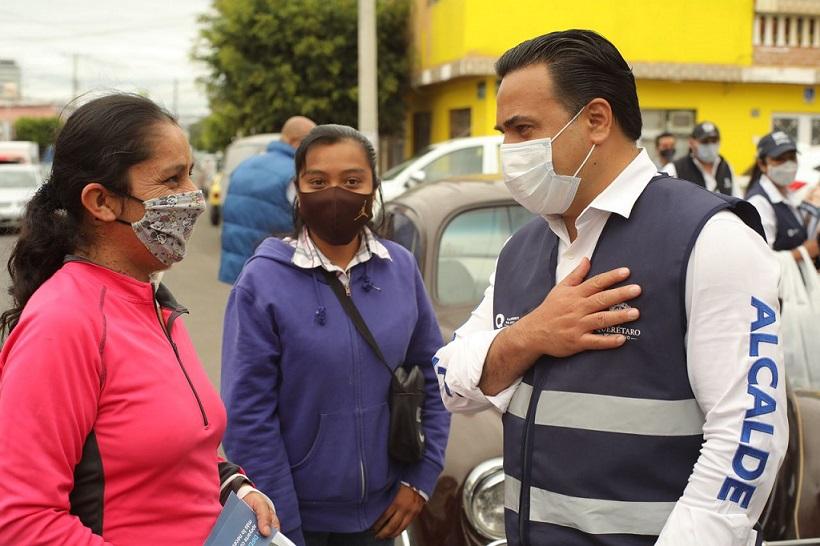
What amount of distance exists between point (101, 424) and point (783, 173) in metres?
5.80

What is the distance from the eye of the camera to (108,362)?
1.78 m

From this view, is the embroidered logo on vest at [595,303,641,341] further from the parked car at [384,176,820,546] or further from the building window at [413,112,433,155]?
the building window at [413,112,433,155]

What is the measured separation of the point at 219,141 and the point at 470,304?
2098 centimetres

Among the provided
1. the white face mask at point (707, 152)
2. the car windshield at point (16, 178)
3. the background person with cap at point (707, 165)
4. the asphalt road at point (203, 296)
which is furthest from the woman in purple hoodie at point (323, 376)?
the car windshield at point (16, 178)

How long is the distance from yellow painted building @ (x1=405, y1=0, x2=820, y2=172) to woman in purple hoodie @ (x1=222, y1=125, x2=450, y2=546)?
1517cm

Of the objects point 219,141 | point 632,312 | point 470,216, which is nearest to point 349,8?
point 219,141

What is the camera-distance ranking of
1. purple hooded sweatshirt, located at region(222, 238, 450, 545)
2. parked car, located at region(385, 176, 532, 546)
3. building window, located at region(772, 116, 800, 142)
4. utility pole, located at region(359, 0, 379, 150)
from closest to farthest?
purple hooded sweatshirt, located at region(222, 238, 450, 545), parked car, located at region(385, 176, 532, 546), utility pole, located at region(359, 0, 379, 150), building window, located at region(772, 116, 800, 142)

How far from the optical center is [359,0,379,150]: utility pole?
43.2ft

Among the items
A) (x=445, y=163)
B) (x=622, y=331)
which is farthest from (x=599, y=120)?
(x=445, y=163)

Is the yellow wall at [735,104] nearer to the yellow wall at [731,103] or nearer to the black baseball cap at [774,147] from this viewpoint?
the yellow wall at [731,103]

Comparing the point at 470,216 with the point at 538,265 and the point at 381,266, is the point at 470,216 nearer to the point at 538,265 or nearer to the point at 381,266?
the point at 381,266

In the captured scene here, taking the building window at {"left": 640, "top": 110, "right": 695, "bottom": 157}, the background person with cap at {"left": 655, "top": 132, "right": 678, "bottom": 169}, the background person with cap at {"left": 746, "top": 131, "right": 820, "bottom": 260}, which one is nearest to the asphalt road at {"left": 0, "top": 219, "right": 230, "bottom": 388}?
the background person with cap at {"left": 746, "top": 131, "right": 820, "bottom": 260}

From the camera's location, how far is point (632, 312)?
1.72 meters

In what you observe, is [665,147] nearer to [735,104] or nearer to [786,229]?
[786,229]
